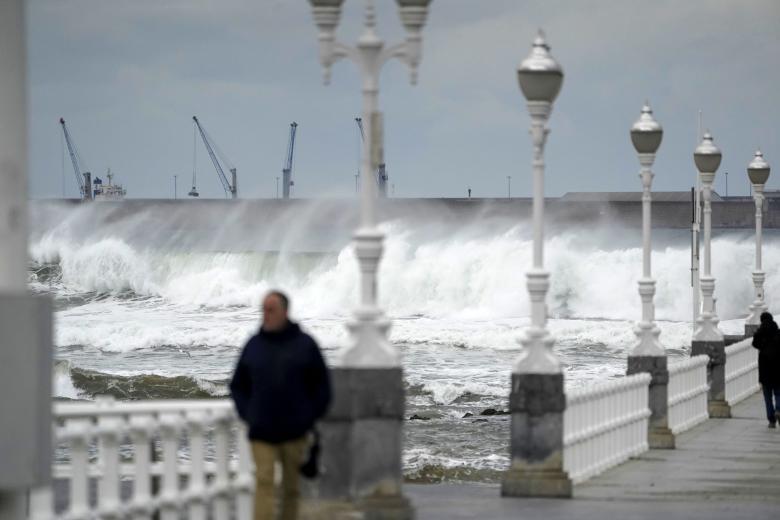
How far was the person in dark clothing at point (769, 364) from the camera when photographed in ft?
81.3

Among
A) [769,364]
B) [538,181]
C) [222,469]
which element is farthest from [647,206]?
[222,469]

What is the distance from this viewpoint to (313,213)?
437 feet

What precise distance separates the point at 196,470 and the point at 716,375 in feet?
55.1

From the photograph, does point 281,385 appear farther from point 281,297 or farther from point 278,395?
point 281,297

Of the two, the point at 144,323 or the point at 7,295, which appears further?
the point at 144,323

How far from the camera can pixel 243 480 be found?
11938 mm

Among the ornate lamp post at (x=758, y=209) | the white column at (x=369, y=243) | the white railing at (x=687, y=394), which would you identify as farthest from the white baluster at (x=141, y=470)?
the ornate lamp post at (x=758, y=209)

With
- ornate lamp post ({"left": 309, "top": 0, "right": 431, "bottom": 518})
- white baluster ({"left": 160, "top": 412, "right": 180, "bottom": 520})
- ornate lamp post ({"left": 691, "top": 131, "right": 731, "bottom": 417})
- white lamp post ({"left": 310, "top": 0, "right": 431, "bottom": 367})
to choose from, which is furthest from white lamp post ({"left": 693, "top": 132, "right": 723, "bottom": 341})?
white baluster ({"left": 160, "top": 412, "right": 180, "bottom": 520})

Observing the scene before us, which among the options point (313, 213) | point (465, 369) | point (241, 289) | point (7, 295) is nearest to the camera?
point (7, 295)

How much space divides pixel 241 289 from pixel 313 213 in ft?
153

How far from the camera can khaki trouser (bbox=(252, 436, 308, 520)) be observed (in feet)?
35.1

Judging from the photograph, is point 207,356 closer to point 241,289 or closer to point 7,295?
point 241,289

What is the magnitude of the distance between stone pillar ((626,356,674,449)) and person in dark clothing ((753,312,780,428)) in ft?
10.8

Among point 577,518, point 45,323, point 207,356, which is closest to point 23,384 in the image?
point 45,323
